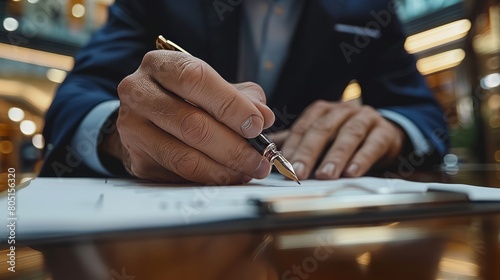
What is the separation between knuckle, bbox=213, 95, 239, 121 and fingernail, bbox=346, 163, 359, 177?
13cm

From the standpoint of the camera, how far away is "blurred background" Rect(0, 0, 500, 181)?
30 cm

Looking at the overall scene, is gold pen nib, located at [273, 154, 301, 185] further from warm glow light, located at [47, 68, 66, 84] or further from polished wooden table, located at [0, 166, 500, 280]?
warm glow light, located at [47, 68, 66, 84]

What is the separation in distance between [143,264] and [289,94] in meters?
0.29

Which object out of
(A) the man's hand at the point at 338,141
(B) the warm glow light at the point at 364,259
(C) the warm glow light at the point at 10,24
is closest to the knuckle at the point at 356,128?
(A) the man's hand at the point at 338,141

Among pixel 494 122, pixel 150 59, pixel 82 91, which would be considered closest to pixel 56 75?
pixel 82 91

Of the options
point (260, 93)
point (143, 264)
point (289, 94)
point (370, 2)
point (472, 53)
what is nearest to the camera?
point (143, 264)

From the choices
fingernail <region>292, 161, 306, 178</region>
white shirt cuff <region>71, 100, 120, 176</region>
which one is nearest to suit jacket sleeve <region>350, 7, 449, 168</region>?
fingernail <region>292, 161, 306, 178</region>

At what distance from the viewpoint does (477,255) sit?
102 mm

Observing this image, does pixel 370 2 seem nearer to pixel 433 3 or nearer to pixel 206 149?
pixel 433 3

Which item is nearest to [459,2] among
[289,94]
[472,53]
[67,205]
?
[472,53]

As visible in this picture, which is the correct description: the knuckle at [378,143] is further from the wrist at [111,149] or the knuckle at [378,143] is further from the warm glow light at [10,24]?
the warm glow light at [10,24]

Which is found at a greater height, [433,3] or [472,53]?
[433,3]

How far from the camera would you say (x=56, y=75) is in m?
0.28

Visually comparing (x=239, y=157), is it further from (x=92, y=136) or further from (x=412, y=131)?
(x=412, y=131)
